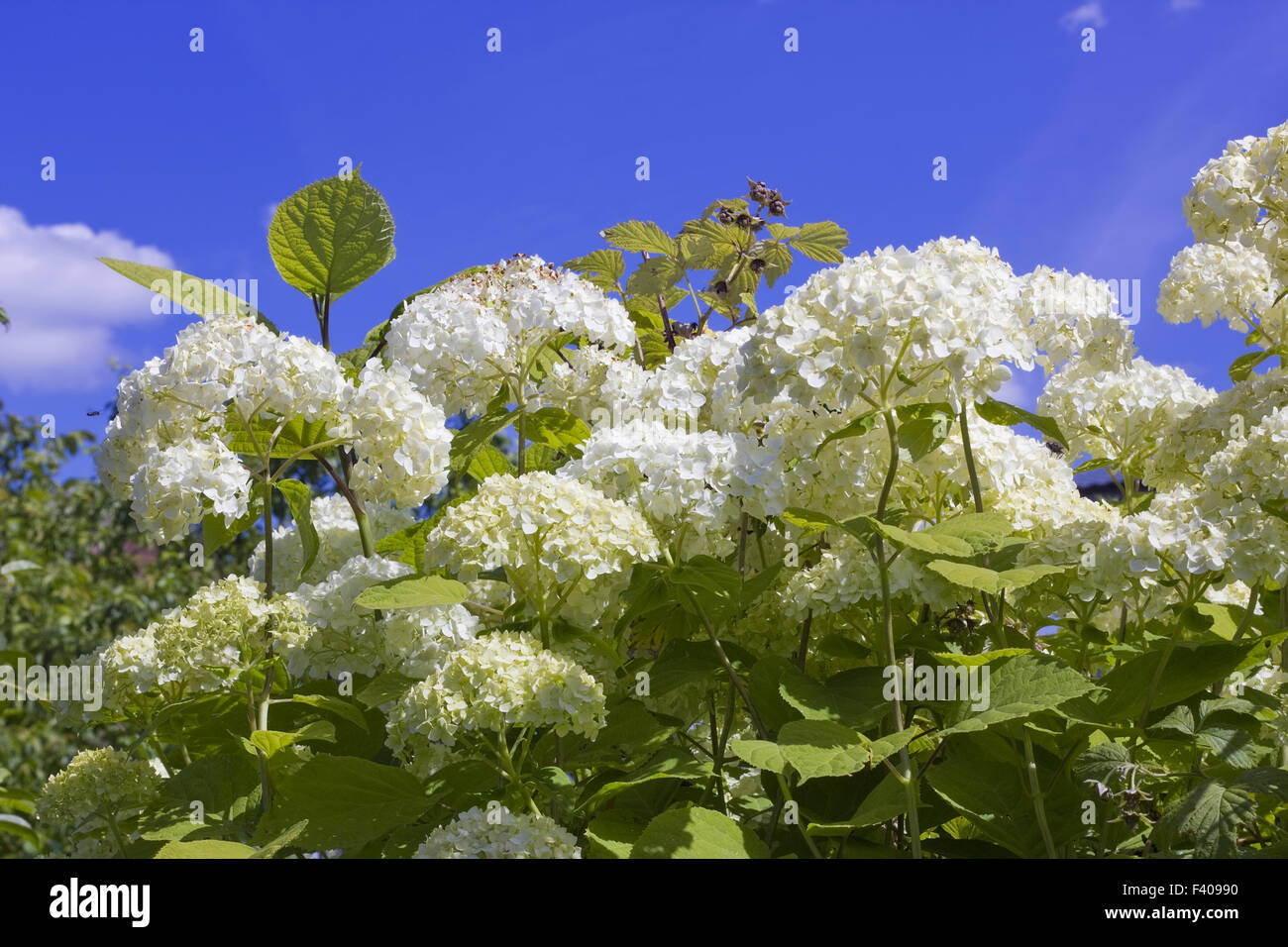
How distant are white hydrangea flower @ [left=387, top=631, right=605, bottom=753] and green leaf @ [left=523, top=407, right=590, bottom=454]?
2.85 ft

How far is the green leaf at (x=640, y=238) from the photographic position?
125 inches

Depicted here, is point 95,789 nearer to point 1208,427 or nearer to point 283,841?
point 283,841

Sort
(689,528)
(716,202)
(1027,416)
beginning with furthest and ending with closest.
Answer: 1. (716,202)
2. (1027,416)
3. (689,528)

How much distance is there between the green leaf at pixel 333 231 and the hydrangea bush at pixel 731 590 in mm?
253

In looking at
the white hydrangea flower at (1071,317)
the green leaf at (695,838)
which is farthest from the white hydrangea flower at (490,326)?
the green leaf at (695,838)

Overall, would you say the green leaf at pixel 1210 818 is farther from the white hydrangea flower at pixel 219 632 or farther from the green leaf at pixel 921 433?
the white hydrangea flower at pixel 219 632

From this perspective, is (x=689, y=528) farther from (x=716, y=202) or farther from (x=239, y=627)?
(x=716, y=202)

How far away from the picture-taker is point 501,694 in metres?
1.74

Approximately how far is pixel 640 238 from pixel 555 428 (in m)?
0.84

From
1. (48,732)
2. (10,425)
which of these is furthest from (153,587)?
(48,732)

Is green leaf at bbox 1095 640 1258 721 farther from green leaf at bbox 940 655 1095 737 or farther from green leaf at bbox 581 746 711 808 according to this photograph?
green leaf at bbox 581 746 711 808

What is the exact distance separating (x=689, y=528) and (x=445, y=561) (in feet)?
1.56

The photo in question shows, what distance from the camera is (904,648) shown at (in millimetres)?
2096
